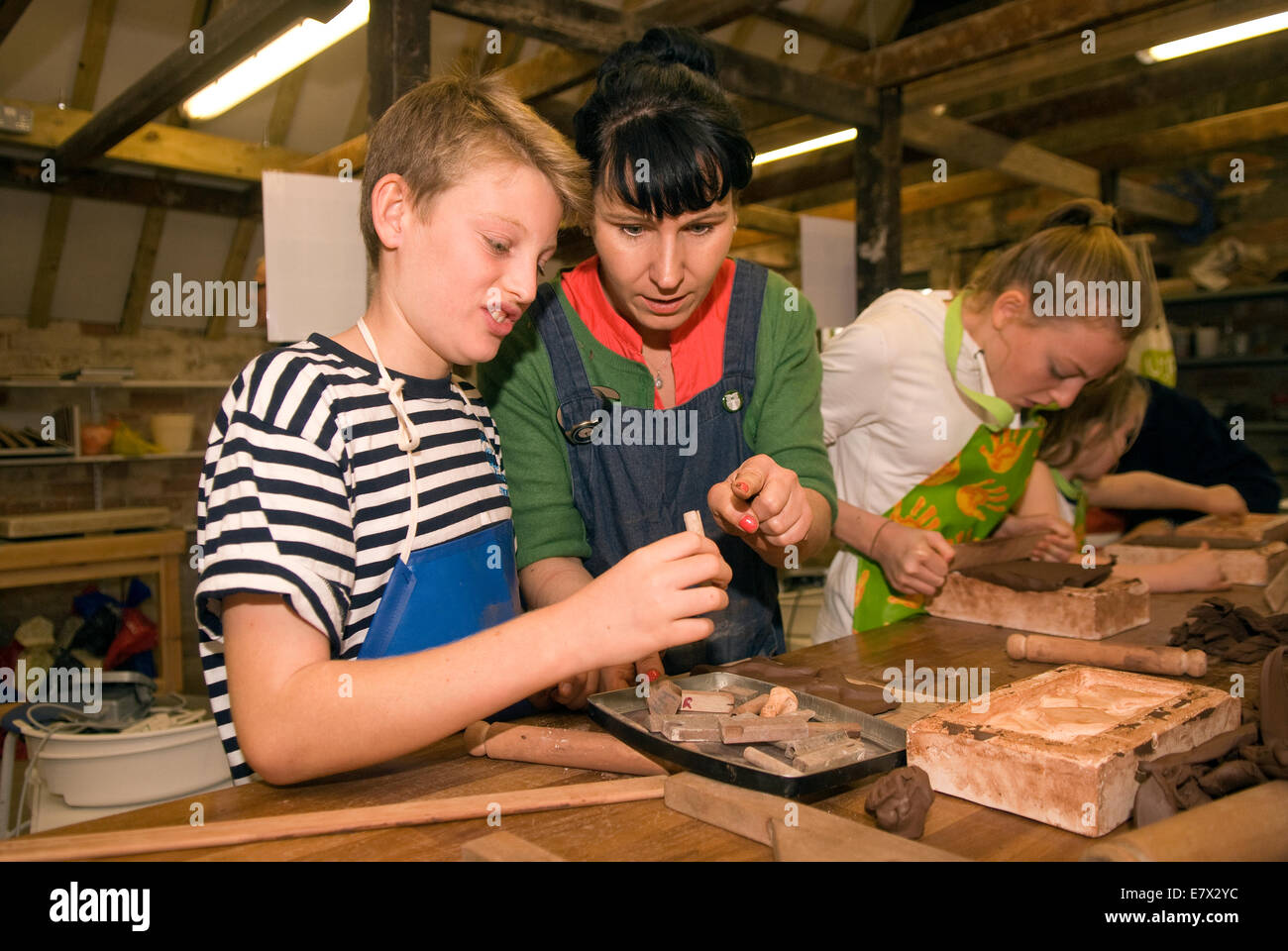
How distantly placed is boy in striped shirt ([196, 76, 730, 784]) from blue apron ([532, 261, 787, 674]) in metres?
0.20

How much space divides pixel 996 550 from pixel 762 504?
1.16 meters

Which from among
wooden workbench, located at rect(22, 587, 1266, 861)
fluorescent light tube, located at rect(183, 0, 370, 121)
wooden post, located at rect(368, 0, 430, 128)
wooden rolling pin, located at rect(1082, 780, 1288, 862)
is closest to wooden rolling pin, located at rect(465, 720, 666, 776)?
wooden workbench, located at rect(22, 587, 1266, 861)

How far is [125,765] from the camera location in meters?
2.48

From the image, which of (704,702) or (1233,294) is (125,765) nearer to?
(704,702)

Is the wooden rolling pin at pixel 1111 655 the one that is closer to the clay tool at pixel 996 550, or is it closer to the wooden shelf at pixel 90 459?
the clay tool at pixel 996 550

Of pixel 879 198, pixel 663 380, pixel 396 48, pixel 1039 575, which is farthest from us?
pixel 879 198

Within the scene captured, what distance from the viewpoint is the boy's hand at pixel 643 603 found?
113 cm

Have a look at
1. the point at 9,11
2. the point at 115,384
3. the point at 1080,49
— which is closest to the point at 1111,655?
the point at 1080,49

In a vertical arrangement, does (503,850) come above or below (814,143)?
below

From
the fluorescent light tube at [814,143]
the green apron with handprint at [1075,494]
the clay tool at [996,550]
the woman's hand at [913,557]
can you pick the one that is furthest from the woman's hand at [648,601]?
the fluorescent light tube at [814,143]

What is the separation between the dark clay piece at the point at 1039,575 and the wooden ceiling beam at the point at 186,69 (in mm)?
2328

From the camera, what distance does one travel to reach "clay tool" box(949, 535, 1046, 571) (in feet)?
7.73

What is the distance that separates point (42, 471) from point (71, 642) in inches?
94.8
